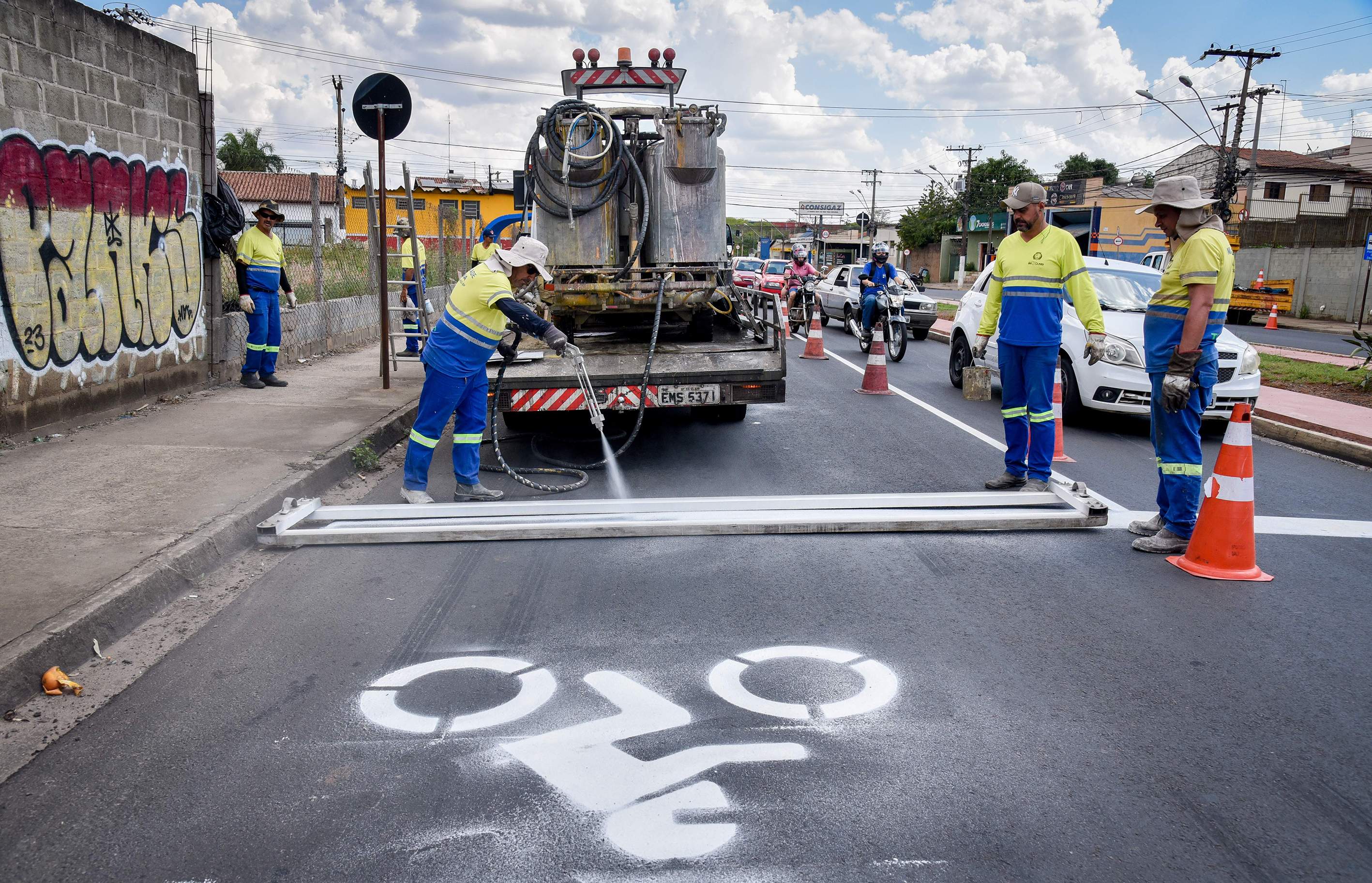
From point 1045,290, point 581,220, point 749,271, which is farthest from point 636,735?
point 749,271

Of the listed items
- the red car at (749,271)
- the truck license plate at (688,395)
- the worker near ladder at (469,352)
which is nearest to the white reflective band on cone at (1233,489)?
the truck license plate at (688,395)

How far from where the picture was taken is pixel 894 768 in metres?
3.22

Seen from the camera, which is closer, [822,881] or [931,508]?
[822,881]

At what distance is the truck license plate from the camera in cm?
753

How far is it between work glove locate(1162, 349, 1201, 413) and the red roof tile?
59.9 m

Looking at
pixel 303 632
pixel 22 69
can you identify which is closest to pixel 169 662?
pixel 303 632

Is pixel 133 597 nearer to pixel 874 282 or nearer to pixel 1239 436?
pixel 1239 436

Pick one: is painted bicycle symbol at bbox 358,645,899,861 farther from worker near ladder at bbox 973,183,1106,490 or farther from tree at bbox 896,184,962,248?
tree at bbox 896,184,962,248

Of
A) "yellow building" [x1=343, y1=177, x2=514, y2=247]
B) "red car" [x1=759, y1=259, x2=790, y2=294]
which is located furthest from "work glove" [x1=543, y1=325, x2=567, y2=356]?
"yellow building" [x1=343, y1=177, x2=514, y2=247]

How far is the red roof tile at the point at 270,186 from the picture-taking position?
5991 cm

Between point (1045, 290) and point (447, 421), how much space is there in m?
4.17

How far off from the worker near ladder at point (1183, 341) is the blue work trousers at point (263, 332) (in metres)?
8.55

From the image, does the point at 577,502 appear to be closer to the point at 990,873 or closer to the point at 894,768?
the point at 894,768

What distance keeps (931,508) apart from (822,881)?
12.9ft
